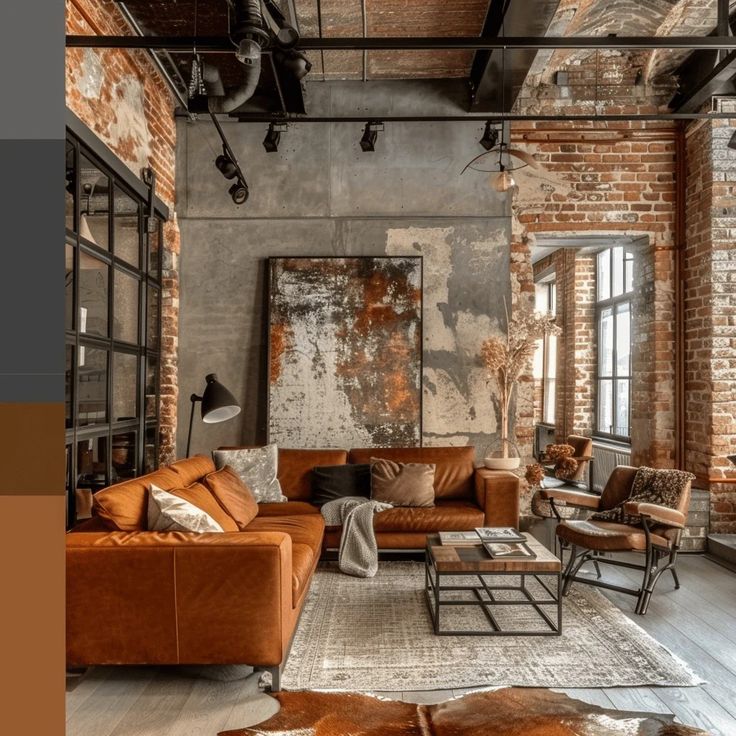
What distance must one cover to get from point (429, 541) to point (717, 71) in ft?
13.2

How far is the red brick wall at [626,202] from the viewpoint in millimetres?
5801

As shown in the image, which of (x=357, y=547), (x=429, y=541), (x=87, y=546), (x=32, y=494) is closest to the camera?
(x=32, y=494)

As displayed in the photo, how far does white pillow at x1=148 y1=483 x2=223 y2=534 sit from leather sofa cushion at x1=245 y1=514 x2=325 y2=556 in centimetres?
84

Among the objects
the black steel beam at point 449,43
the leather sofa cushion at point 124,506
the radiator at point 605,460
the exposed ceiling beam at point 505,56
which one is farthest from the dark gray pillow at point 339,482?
the radiator at point 605,460

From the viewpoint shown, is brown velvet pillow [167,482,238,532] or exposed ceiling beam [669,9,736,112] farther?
exposed ceiling beam [669,9,736,112]

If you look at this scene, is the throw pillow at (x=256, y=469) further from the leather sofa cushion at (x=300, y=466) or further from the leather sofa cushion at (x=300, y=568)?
the leather sofa cushion at (x=300, y=568)

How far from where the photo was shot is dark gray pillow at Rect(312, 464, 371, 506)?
505 centimetres

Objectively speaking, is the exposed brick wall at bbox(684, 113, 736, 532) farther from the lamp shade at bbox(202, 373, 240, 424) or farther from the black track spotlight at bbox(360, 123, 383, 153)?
the lamp shade at bbox(202, 373, 240, 424)

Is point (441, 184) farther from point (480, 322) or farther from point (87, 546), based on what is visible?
point (87, 546)

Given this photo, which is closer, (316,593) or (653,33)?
(316,593)

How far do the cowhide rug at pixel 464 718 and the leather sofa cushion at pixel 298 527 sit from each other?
124 cm

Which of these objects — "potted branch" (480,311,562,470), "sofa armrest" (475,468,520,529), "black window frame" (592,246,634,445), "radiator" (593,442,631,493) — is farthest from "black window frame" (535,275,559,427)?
"sofa armrest" (475,468,520,529)

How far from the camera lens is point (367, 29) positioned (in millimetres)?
4961

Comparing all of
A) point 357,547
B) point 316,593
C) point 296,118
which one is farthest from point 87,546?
point 296,118
